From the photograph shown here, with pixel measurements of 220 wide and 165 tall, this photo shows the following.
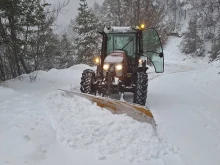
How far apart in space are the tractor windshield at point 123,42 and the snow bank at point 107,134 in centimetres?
303

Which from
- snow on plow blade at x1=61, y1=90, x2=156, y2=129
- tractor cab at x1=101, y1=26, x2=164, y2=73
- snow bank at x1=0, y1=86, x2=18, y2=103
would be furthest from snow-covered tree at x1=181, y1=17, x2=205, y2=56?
snow on plow blade at x1=61, y1=90, x2=156, y2=129

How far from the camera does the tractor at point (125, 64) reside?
7070 millimetres

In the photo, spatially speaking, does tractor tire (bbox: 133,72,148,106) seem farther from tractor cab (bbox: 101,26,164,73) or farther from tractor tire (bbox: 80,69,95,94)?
tractor tire (bbox: 80,69,95,94)

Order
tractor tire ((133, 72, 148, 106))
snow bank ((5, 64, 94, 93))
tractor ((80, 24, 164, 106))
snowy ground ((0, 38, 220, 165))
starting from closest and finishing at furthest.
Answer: snowy ground ((0, 38, 220, 165))
tractor tire ((133, 72, 148, 106))
tractor ((80, 24, 164, 106))
snow bank ((5, 64, 94, 93))

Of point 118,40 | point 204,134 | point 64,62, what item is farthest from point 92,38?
point 204,134

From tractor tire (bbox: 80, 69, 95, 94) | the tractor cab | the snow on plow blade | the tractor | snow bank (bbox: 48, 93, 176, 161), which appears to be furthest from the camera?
the tractor cab

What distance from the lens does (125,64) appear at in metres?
7.49

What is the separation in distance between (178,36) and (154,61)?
4980 cm

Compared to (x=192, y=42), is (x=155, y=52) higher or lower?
higher

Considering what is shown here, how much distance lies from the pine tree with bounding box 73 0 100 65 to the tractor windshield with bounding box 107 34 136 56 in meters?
18.4

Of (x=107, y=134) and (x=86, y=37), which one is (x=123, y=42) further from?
(x=86, y=37)

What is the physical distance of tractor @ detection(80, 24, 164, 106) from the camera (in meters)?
7.07

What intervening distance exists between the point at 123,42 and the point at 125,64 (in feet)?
3.31

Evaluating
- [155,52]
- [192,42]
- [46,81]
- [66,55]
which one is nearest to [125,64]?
[155,52]
